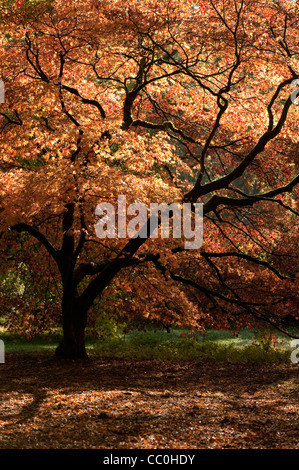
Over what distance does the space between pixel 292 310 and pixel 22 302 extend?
22.4ft

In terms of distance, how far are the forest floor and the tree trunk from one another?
13.2 inches

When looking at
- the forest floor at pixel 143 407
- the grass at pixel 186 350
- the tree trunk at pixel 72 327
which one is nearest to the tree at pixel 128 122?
the tree trunk at pixel 72 327

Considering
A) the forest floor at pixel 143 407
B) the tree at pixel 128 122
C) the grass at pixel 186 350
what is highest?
the tree at pixel 128 122

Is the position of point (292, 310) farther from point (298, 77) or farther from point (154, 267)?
point (298, 77)

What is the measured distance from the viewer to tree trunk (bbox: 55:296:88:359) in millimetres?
11195

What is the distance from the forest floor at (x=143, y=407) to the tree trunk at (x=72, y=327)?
0.34 metres

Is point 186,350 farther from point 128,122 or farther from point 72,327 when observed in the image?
point 128,122

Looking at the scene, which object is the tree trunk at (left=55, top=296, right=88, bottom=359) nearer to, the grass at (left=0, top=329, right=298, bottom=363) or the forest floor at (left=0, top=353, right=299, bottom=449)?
the forest floor at (left=0, top=353, right=299, bottom=449)

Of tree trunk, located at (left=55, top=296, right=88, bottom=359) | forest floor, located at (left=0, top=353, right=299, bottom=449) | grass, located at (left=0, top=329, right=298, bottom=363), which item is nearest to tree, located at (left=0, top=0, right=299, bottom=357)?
tree trunk, located at (left=55, top=296, right=88, bottom=359)

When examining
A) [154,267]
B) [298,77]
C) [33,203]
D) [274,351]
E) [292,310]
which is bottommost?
[274,351]

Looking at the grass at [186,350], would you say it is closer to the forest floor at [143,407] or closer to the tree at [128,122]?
the tree at [128,122]

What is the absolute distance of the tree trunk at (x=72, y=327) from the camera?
11.2 metres
